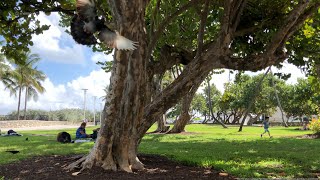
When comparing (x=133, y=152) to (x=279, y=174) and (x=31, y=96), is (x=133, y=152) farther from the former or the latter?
(x=31, y=96)

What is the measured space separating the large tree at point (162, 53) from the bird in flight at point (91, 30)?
3.85ft

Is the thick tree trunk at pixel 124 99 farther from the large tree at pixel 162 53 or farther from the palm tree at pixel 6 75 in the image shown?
the palm tree at pixel 6 75

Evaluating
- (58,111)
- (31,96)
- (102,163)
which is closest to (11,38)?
(102,163)


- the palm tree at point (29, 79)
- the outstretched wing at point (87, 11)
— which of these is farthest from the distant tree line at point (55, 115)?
the outstretched wing at point (87, 11)

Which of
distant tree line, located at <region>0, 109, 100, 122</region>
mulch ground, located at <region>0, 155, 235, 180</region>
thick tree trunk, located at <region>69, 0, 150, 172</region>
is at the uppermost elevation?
distant tree line, located at <region>0, 109, 100, 122</region>

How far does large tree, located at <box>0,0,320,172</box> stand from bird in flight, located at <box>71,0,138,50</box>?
1173mm

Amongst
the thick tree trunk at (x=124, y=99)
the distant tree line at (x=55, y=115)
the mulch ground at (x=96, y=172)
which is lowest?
the mulch ground at (x=96, y=172)

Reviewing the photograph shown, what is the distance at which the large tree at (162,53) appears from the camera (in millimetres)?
6254

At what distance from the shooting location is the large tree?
6254 mm

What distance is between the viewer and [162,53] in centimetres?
1037

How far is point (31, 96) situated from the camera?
54.1 metres

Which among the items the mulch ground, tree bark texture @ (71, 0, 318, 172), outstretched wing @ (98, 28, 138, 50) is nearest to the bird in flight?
outstretched wing @ (98, 28, 138, 50)

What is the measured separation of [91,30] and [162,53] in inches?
236

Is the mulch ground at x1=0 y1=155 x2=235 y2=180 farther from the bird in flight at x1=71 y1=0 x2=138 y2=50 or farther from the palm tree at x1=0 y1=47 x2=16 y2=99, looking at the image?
the palm tree at x1=0 y1=47 x2=16 y2=99
